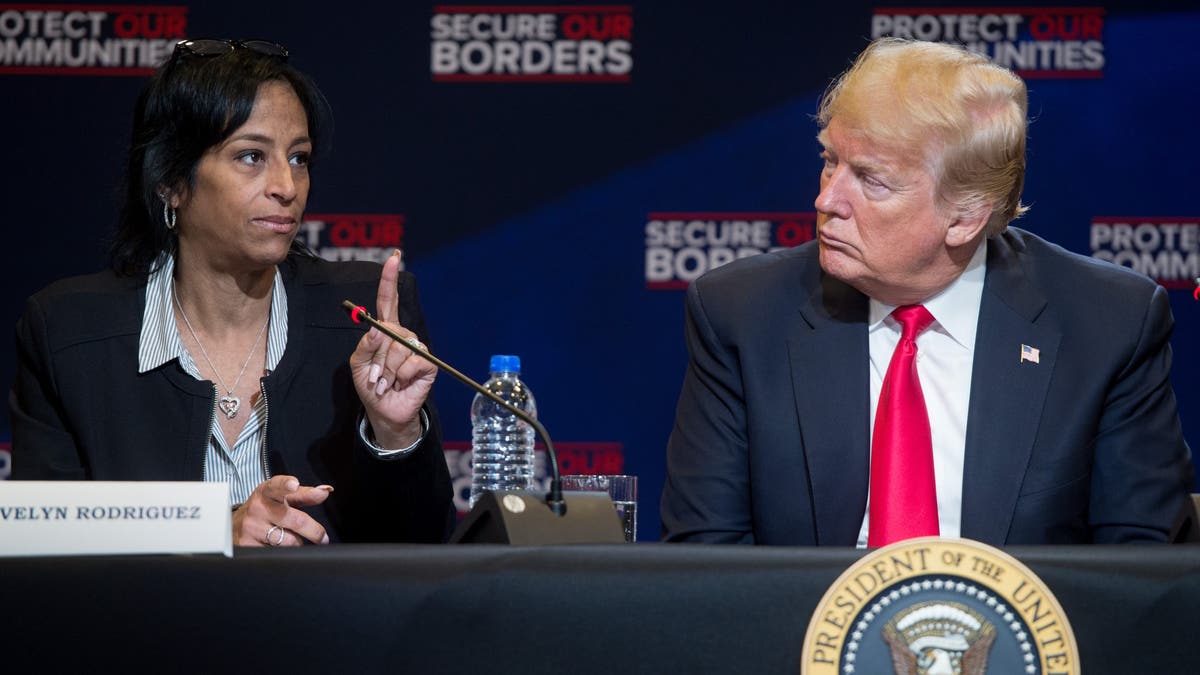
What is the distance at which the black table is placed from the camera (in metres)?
1.01

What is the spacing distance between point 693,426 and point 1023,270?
0.55 m

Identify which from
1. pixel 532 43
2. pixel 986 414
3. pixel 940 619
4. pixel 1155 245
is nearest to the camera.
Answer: pixel 940 619

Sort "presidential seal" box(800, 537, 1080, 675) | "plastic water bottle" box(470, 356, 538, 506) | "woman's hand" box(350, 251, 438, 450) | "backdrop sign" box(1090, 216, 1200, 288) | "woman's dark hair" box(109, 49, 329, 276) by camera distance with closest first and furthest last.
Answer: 1. "presidential seal" box(800, 537, 1080, 675)
2. "woman's hand" box(350, 251, 438, 450)
3. "woman's dark hair" box(109, 49, 329, 276)
4. "plastic water bottle" box(470, 356, 538, 506)
5. "backdrop sign" box(1090, 216, 1200, 288)

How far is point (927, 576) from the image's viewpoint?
38.6 inches

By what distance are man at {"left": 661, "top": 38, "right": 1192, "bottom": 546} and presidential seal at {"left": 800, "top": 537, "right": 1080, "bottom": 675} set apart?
2.46 feet

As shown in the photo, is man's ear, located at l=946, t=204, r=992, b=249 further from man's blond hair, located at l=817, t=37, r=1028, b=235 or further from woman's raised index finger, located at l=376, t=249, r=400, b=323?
woman's raised index finger, located at l=376, t=249, r=400, b=323

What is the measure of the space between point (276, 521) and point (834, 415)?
781mm

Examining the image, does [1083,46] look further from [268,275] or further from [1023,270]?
[268,275]

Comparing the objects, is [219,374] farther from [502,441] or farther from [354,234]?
[354,234]

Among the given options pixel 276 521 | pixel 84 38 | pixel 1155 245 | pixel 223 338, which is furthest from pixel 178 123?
pixel 1155 245

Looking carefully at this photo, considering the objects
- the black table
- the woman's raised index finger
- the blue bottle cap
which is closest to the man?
the blue bottle cap

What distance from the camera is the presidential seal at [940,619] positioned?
3.18 ft

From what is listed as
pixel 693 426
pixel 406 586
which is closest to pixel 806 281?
pixel 693 426

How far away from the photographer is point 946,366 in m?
1.86
